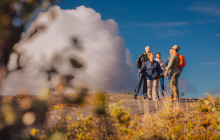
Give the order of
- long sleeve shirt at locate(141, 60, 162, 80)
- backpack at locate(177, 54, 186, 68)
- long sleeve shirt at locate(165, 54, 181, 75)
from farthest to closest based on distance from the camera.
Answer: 1. long sleeve shirt at locate(141, 60, 162, 80)
2. backpack at locate(177, 54, 186, 68)
3. long sleeve shirt at locate(165, 54, 181, 75)

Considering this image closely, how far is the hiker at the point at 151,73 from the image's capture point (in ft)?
33.2

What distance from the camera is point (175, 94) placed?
344 inches

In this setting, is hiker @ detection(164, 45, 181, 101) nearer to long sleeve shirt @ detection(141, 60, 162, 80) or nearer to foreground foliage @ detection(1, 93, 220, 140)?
long sleeve shirt @ detection(141, 60, 162, 80)

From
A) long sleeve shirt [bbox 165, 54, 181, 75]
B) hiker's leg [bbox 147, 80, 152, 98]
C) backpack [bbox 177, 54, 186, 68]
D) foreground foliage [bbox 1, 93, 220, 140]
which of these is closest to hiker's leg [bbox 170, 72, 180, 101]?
long sleeve shirt [bbox 165, 54, 181, 75]

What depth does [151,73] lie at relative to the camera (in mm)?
10156

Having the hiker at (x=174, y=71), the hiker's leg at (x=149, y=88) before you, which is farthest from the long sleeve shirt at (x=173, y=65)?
the hiker's leg at (x=149, y=88)

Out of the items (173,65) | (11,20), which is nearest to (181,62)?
(173,65)

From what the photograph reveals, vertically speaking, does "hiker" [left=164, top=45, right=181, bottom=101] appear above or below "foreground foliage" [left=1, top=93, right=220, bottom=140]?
above

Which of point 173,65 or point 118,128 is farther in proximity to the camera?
point 173,65

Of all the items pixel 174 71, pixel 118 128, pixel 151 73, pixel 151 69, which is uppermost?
pixel 151 69

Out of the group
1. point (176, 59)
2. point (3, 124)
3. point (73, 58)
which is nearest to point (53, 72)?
point (73, 58)

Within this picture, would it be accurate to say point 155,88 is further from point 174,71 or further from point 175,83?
point 174,71

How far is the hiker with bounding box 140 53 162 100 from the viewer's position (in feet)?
33.2

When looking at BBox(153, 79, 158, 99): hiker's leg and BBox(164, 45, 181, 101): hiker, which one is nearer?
BBox(164, 45, 181, 101): hiker
